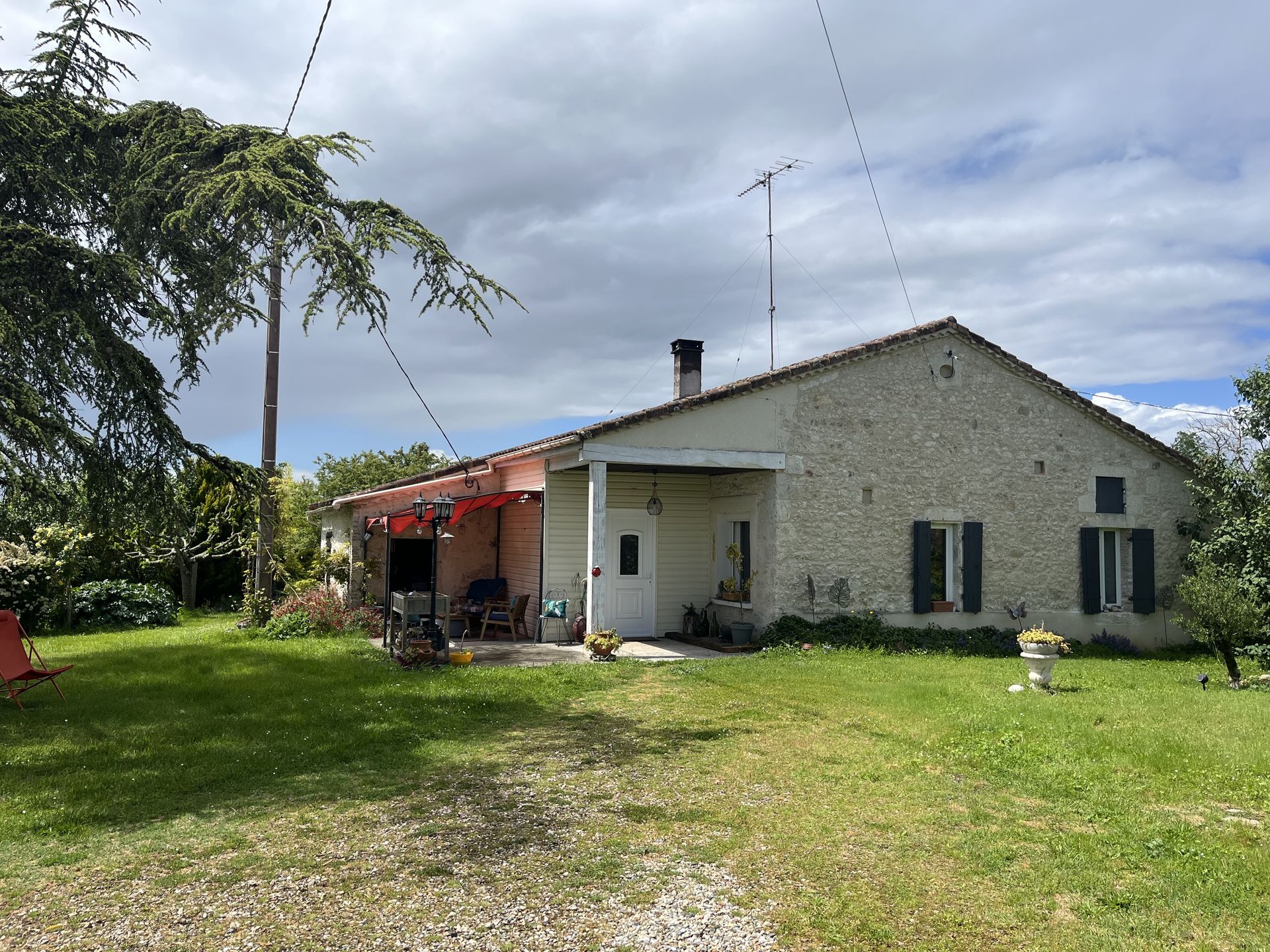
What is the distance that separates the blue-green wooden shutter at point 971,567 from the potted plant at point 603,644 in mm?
6584

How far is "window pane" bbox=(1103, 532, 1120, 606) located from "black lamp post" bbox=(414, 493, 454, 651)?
40.5 feet

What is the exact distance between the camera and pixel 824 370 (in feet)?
48.2

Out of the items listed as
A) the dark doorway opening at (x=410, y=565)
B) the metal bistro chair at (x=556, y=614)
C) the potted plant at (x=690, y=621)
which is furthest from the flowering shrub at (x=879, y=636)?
the dark doorway opening at (x=410, y=565)

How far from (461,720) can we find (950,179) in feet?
29.6

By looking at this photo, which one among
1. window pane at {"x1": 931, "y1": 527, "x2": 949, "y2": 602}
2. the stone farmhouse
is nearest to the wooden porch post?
the stone farmhouse

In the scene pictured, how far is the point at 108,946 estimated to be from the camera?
3.84 meters

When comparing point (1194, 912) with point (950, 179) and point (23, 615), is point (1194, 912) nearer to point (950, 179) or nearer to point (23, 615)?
point (950, 179)

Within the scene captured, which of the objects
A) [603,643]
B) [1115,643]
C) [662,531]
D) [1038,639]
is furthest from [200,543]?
[1115,643]

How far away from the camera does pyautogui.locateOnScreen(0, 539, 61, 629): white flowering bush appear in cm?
1648

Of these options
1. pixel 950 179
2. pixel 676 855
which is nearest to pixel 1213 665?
pixel 950 179

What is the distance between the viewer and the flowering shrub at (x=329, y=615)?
15.7 metres

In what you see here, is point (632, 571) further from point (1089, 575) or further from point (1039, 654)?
point (1089, 575)

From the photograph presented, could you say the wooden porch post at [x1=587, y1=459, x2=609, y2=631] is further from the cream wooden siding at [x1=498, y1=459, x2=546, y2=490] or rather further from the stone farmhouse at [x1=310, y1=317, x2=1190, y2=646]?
the cream wooden siding at [x1=498, y1=459, x2=546, y2=490]

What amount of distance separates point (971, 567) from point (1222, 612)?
14.6 ft
